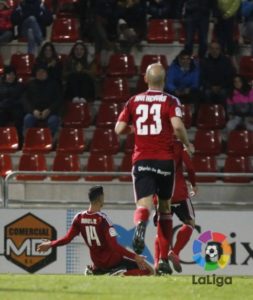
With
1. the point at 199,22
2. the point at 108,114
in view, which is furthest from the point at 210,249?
the point at 199,22

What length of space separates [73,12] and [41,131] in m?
3.22

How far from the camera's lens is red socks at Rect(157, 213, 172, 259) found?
37.0 feet

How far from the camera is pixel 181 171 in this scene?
1238 cm

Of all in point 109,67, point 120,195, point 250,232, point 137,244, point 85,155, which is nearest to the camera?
point 137,244

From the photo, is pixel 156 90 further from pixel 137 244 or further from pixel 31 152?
pixel 31 152

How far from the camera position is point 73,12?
20797 mm

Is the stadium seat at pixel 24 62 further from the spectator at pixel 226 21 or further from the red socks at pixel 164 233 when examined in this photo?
the red socks at pixel 164 233

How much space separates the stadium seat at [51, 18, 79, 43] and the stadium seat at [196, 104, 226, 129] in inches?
117

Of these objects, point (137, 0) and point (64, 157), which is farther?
point (137, 0)

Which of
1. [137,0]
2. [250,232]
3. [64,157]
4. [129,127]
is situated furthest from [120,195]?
[129,127]

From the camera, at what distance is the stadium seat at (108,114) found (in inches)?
735

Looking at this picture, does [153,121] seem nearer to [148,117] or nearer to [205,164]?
Result: [148,117]

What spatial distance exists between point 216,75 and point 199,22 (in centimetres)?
95

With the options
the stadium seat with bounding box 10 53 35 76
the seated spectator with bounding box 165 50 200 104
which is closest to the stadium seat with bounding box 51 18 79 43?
the stadium seat with bounding box 10 53 35 76
